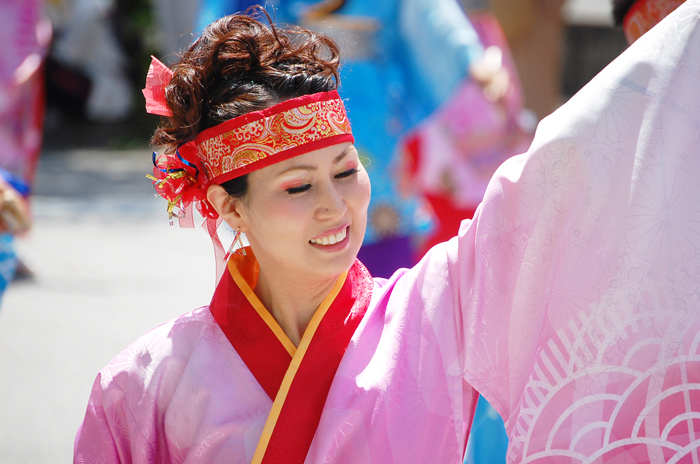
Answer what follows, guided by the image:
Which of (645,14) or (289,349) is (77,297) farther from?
(645,14)

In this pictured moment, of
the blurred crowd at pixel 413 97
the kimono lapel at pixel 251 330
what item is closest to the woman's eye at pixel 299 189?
the kimono lapel at pixel 251 330

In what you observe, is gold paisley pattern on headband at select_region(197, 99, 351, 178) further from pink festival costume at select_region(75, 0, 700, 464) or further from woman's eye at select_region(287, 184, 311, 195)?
pink festival costume at select_region(75, 0, 700, 464)

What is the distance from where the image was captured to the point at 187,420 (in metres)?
1.28

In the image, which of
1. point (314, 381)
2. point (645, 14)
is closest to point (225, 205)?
point (314, 381)

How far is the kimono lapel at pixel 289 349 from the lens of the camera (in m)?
1.25

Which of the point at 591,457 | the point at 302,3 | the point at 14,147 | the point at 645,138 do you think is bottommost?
the point at 591,457

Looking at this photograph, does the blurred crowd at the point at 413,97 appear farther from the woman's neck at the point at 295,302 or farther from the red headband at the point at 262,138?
the woman's neck at the point at 295,302

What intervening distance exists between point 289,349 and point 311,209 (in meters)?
0.26

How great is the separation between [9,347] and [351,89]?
192cm

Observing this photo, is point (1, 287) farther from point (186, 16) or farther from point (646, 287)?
point (186, 16)

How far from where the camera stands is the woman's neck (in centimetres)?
137

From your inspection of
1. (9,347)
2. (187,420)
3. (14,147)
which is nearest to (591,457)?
(187,420)

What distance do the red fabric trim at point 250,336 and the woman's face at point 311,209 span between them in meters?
0.12

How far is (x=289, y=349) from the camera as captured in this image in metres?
1.33
